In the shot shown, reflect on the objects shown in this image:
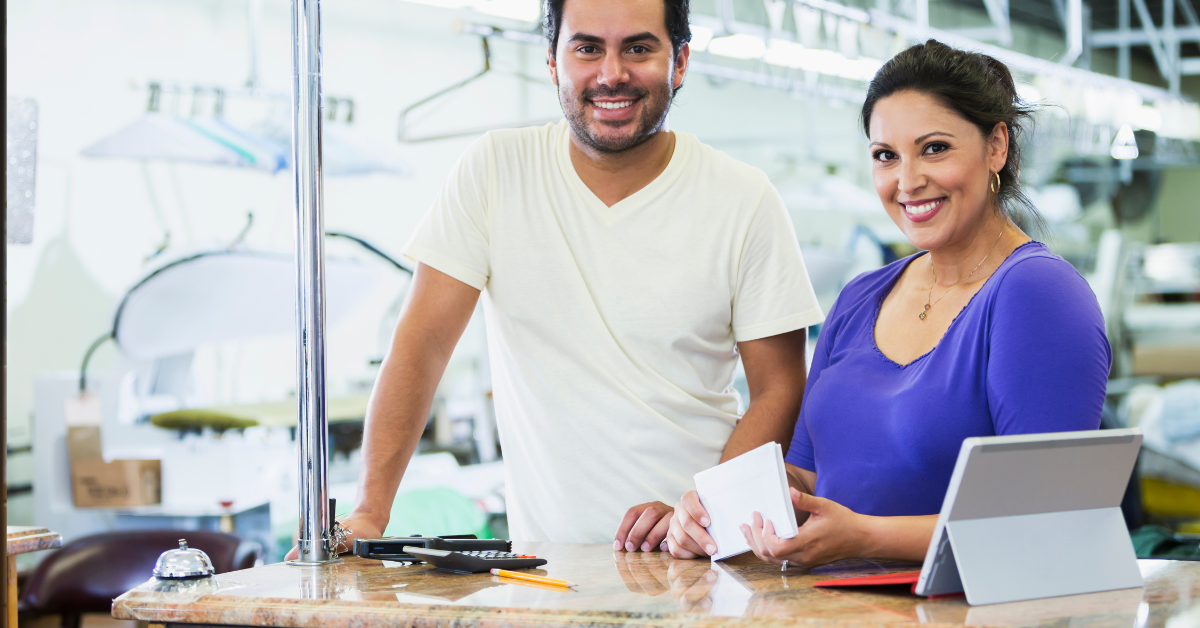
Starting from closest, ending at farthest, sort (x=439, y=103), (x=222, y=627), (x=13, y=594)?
(x=222, y=627)
(x=13, y=594)
(x=439, y=103)

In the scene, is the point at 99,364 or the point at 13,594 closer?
the point at 13,594

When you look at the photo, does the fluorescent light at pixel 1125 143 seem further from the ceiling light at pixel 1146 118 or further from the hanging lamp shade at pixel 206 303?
the hanging lamp shade at pixel 206 303

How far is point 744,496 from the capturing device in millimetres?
1207

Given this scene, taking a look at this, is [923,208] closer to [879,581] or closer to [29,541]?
[879,581]

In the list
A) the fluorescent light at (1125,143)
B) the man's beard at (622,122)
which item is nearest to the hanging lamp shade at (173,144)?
the man's beard at (622,122)

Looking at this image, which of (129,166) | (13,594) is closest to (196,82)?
(129,166)

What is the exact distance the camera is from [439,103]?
541cm

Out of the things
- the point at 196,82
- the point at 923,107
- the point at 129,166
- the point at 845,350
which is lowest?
the point at 845,350

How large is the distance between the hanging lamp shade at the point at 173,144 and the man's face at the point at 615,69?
2.59 meters

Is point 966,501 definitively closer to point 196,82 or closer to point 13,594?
point 13,594

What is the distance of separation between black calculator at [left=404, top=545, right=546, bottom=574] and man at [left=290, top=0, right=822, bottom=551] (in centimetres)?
42

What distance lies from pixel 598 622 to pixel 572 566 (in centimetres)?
32

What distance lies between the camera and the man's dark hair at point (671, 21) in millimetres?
1732

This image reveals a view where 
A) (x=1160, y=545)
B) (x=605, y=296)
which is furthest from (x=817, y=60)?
(x=605, y=296)
